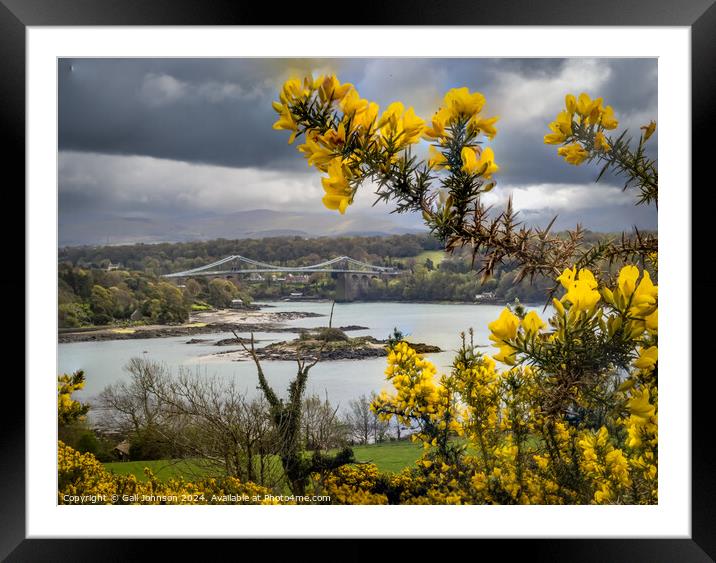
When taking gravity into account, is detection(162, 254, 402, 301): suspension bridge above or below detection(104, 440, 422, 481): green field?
above

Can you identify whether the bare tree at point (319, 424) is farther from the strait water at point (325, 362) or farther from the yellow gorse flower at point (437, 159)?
the yellow gorse flower at point (437, 159)

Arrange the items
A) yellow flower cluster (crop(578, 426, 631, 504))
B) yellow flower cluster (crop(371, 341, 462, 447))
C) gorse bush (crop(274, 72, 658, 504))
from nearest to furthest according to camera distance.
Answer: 1. gorse bush (crop(274, 72, 658, 504))
2. yellow flower cluster (crop(578, 426, 631, 504))
3. yellow flower cluster (crop(371, 341, 462, 447))

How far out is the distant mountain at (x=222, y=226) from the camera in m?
1.86

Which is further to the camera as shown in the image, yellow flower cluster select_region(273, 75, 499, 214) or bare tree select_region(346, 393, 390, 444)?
bare tree select_region(346, 393, 390, 444)

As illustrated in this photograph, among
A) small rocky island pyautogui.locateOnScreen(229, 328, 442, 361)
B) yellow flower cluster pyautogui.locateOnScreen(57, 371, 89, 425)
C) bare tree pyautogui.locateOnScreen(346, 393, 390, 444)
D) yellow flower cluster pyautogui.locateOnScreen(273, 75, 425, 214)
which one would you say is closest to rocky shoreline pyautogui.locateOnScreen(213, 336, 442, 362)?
small rocky island pyautogui.locateOnScreen(229, 328, 442, 361)

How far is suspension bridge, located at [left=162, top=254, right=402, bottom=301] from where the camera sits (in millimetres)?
1897

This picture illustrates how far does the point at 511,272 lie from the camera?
1.93 metres

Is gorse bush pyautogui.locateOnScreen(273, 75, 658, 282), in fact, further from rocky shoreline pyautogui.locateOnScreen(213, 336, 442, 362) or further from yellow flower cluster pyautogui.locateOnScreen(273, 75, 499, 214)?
rocky shoreline pyautogui.locateOnScreen(213, 336, 442, 362)

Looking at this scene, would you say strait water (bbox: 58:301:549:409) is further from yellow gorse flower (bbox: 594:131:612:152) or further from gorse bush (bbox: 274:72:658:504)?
yellow gorse flower (bbox: 594:131:612:152)

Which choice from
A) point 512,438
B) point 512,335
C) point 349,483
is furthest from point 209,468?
point 512,335

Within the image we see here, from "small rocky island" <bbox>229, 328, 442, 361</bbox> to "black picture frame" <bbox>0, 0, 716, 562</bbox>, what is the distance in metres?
0.59

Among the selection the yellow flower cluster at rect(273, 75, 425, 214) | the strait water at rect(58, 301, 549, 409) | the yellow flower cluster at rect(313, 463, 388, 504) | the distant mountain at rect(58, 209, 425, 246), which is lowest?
the yellow flower cluster at rect(313, 463, 388, 504)

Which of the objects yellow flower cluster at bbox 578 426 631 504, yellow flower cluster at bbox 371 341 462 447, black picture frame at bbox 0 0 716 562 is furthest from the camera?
yellow flower cluster at bbox 371 341 462 447
